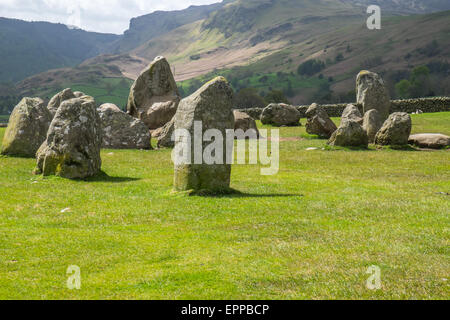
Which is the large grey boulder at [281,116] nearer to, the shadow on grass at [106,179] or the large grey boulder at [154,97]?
the large grey boulder at [154,97]

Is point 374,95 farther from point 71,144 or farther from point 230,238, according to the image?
point 230,238

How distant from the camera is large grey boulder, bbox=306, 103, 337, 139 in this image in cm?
3669

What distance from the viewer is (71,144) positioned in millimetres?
19312

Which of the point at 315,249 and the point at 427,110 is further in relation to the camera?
the point at 427,110

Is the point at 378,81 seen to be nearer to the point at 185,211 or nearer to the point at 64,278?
the point at 185,211

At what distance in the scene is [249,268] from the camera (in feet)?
29.9

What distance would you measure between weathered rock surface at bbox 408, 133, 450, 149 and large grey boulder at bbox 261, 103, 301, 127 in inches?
642

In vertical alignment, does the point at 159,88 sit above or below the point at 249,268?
above

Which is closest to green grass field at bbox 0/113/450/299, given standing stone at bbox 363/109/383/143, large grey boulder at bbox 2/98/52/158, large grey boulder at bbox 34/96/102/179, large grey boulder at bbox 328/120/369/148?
large grey boulder at bbox 34/96/102/179


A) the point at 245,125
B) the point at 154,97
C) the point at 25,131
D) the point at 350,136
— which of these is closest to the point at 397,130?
the point at 350,136

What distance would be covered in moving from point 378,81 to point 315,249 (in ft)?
122

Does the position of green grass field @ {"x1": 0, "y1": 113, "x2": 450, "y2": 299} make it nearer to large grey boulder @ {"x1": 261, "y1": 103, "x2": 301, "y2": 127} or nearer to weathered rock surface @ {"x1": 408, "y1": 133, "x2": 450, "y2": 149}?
weathered rock surface @ {"x1": 408, "y1": 133, "x2": 450, "y2": 149}
